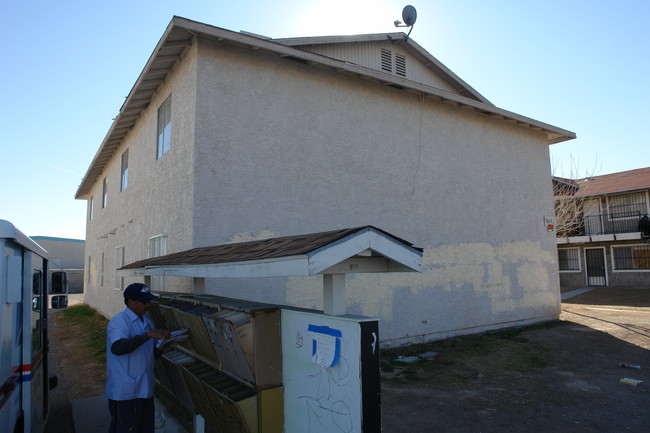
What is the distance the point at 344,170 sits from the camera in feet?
30.6

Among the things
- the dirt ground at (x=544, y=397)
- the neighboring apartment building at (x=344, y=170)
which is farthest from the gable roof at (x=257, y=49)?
the dirt ground at (x=544, y=397)

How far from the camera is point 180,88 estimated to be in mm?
8461

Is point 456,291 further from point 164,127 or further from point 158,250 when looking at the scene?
point 164,127

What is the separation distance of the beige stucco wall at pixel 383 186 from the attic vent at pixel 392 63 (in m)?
1.05

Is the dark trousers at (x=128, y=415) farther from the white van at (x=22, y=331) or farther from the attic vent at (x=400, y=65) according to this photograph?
the attic vent at (x=400, y=65)

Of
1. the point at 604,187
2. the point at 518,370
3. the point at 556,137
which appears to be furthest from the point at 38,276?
the point at 604,187

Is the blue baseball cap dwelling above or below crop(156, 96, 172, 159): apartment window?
below

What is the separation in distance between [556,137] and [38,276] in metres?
14.5

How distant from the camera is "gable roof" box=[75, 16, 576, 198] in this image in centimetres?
760

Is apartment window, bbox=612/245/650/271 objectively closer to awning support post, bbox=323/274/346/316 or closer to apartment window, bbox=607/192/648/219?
apartment window, bbox=607/192/648/219

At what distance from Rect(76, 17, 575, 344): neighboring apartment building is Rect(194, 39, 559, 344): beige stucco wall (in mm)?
30

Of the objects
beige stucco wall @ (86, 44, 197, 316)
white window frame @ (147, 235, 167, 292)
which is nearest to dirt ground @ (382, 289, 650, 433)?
beige stucco wall @ (86, 44, 197, 316)

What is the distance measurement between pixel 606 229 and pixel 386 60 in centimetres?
2201

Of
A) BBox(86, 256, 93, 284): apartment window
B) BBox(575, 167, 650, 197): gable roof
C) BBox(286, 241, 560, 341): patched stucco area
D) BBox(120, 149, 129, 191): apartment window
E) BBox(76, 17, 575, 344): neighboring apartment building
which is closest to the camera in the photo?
BBox(76, 17, 575, 344): neighboring apartment building
